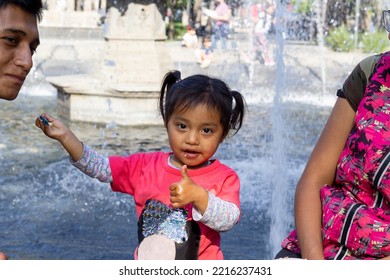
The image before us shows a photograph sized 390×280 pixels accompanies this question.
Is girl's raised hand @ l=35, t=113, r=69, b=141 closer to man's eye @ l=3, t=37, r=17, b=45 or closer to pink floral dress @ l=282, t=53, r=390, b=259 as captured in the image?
man's eye @ l=3, t=37, r=17, b=45

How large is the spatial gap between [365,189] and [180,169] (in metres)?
0.59

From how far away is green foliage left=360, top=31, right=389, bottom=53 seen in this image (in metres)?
18.5

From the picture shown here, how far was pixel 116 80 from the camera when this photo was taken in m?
9.71

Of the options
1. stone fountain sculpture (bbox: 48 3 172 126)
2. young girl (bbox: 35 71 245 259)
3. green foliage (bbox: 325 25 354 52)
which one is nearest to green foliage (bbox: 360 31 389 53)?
green foliage (bbox: 325 25 354 52)

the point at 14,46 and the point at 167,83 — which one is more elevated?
the point at 14,46

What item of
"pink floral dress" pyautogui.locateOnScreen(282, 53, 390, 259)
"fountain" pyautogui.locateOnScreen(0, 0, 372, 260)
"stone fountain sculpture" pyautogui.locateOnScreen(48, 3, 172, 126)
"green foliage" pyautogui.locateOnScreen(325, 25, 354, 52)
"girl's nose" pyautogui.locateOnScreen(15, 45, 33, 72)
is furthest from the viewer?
"green foliage" pyautogui.locateOnScreen(325, 25, 354, 52)

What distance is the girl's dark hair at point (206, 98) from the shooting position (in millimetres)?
2629

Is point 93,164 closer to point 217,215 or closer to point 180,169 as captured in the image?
point 180,169

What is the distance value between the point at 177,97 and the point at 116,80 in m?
7.14

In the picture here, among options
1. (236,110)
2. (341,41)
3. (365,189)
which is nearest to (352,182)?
(365,189)

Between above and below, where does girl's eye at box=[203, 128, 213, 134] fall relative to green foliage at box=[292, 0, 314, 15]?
above

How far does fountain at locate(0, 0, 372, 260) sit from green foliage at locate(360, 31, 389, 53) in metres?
5.11

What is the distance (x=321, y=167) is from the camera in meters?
2.53
